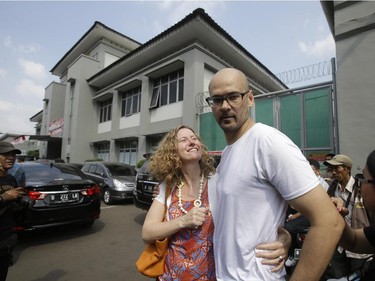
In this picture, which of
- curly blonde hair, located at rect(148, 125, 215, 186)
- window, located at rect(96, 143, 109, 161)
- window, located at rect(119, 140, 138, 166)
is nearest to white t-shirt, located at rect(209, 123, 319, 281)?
curly blonde hair, located at rect(148, 125, 215, 186)

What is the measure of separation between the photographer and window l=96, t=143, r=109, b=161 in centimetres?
1755

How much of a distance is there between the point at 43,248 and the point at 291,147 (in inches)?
202

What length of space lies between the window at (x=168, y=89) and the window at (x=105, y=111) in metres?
6.82

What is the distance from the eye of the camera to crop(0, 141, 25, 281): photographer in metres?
2.33

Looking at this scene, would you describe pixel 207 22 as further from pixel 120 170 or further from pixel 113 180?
pixel 113 180

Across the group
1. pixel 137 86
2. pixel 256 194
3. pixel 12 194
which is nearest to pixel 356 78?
pixel 256 194

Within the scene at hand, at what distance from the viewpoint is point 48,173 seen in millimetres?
5195

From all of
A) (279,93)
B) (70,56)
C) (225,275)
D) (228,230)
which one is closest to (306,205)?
(228,230)

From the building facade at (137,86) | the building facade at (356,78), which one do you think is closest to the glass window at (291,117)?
the building facade at (356,78)

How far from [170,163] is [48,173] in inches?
179

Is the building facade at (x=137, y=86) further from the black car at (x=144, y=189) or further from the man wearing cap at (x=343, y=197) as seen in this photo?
the man wearing cap at (x=343, y=197)

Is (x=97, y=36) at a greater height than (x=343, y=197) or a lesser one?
greater

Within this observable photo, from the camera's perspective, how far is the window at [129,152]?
665 inches

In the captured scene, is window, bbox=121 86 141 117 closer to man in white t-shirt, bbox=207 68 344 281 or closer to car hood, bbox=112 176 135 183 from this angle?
car hood, bbox=112 176 135 183
